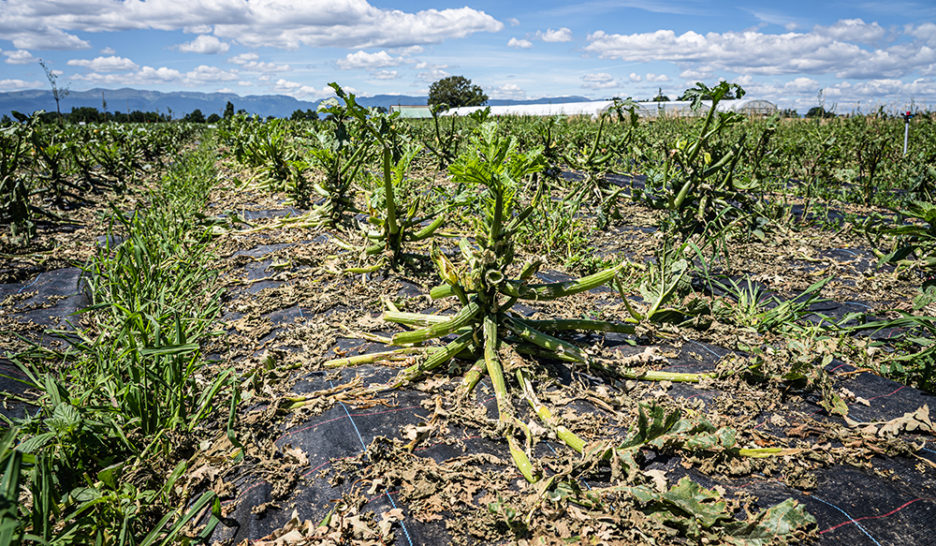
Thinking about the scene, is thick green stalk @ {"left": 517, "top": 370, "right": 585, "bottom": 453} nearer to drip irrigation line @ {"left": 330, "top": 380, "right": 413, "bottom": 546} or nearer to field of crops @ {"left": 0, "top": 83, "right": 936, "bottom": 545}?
field of crops @ {"left": 0, "top": 83, "right": 936, "bottom": 545}

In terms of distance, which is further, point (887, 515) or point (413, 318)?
point (413, 318)

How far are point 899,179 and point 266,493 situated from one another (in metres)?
8.62

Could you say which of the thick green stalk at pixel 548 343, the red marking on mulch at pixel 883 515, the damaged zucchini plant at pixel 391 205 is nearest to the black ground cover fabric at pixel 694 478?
the red marking on mulch at pixel 883 515

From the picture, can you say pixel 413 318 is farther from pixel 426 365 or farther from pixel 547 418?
pixel 547 418

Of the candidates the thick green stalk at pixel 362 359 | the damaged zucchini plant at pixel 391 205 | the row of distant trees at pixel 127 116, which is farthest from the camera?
the row of distant trees at pixel 127 116

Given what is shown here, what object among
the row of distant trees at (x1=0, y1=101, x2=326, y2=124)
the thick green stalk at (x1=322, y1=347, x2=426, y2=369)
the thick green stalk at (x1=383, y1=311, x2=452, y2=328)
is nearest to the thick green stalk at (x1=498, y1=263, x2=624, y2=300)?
the thick green stalk at (x1=383, y1=311, x2=452, y2=328)

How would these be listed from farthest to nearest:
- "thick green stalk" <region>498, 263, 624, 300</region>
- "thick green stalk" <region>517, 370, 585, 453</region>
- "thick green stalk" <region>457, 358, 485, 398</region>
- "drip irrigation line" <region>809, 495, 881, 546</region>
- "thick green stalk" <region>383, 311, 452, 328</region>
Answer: "thick green stalk" <region>383, 311, 452, 328</region>
"thick green stalk" <region>498, 263, 624, 300</region>
"thick green stalk" <region>457, 358, 485, 398</region>
"thick green stalk" <region>517, 370, 585, 453</region>
"drip irrigation line" <region>809, 495, 881, 546</region>

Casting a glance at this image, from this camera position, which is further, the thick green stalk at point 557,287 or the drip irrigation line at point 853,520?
the thick green stalk at point 557,287

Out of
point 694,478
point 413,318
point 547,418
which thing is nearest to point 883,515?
point 694,478

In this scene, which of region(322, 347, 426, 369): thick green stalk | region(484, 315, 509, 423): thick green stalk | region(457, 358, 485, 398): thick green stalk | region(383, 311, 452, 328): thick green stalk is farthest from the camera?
region(383, 311, 452, 328): thick green stalk

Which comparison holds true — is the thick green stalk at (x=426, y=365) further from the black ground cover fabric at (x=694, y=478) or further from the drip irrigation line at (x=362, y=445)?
the drip irrigation line at (x=362, y=445)

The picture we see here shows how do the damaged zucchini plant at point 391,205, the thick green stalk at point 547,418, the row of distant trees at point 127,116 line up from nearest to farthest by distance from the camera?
1. the thick green stalk at point 547,418
2. the damaged zucchini plant at point 391,205
3. the row of distant trees at point 127,116

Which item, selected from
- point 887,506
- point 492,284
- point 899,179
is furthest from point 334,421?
point 899,179

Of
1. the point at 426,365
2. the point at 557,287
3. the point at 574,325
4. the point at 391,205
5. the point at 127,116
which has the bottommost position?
the point at 426,365
